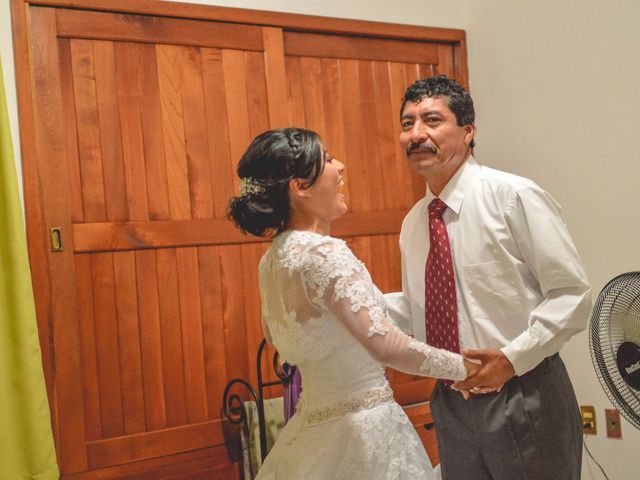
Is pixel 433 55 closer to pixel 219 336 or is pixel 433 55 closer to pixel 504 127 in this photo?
pixel 504 127

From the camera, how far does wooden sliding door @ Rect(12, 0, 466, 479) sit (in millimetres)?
2727

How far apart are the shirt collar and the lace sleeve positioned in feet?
1.56

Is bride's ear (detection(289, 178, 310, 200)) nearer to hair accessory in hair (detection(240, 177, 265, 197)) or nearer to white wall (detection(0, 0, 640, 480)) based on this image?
hair accessory in hair (detection(240, 177, 265, 197))

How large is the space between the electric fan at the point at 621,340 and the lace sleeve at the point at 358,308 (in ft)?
1.96

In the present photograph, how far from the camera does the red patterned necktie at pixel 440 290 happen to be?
1.99 m

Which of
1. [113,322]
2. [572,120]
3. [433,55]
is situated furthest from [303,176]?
[433,55]

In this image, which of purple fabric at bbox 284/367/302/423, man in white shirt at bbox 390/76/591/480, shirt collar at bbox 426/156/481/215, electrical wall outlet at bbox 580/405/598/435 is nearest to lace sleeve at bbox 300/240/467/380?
man in white shirt at bbox 390/76/591/480

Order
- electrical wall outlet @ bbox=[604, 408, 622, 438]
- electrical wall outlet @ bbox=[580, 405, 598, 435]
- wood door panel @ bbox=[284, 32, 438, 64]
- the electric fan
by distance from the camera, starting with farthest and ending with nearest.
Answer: wood door panel @ bbox=[284, 32, 438, 64], electrical wall outlet @ bbox=[580, 405, 598, 435], electrical wall outlet @ bbox=[604, 408, 622, 438], the electric fan

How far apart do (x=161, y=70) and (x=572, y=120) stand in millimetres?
1749

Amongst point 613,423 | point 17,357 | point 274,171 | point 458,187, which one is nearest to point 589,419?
point 613,423

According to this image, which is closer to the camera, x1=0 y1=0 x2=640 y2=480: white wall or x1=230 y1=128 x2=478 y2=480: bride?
x1=230 y1=128 x2=478 y2=480: bride

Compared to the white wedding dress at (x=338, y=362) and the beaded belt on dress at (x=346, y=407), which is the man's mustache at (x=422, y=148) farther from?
the beaded belt on dress at (x=346, y=407)

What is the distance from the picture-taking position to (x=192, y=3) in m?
3.01

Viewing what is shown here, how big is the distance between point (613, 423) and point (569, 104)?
1.36m
